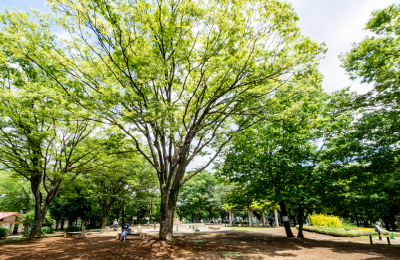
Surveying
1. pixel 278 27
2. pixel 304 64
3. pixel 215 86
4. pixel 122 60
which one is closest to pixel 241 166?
pixel 215 86

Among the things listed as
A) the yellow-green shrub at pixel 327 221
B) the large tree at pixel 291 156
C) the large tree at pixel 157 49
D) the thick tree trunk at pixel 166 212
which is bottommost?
the yellow-green shrub at pixel 327 221

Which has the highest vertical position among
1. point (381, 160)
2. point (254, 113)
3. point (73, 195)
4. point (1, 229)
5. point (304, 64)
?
point (304, 64)

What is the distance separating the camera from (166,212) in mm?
9984

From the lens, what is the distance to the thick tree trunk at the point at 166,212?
9.84 meters

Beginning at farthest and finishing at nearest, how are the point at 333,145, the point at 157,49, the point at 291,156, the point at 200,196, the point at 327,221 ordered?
the point at 200,196, the point at 327,221, the point at 291,156, the point at 333,145, the point at 157,49

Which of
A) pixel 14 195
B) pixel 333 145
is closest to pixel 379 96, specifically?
pixel 333 145

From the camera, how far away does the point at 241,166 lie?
13.0 meters

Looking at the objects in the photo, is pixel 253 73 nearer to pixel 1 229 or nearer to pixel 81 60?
pixel 81 60

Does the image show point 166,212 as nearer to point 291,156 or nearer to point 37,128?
point 291,156

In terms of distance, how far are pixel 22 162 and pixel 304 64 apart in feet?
60.7

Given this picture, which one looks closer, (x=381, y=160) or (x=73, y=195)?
(x=381, y=160)

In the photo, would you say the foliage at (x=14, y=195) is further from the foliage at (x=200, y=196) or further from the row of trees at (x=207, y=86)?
the foliage at (x=200, y=196)

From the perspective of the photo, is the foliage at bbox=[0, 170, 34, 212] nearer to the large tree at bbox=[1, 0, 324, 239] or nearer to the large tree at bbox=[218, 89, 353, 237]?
the large tree at bbox=[1, 0, 324, 239]

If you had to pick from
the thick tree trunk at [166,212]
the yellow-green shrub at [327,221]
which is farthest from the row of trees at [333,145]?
the yellow-green shrub at [327,221]
